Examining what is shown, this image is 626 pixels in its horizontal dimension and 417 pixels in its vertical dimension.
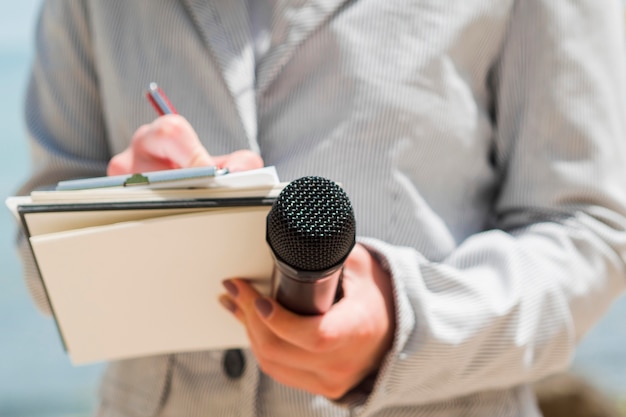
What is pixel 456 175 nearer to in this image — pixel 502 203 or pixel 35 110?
pixel 502 203

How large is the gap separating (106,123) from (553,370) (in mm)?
680

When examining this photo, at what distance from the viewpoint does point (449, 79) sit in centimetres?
82

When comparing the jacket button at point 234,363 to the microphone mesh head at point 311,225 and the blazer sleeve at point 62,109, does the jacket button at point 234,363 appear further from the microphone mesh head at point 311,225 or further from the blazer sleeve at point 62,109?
the microphone mesh head at point 311,225

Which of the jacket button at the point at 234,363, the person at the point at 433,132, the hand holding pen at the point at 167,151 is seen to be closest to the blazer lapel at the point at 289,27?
the person at the point at 433,132

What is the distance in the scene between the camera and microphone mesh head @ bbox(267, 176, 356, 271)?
419 mm

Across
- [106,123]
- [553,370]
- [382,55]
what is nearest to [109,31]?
[106,123]

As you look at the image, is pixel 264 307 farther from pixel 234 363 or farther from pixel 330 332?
pixel 234 363

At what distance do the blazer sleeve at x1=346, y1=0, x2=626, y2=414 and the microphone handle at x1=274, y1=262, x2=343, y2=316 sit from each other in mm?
214

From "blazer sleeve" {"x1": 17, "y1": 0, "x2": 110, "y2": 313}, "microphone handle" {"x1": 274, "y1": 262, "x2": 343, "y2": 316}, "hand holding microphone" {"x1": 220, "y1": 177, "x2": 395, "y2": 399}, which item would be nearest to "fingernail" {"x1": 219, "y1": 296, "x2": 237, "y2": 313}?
"hand holding microphone" {"x1": 220, "y1": 177, "x2": 395, "y2": 399}

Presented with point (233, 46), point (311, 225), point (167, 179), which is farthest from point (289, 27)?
point (311, 225)

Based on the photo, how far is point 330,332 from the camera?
58 centimetres

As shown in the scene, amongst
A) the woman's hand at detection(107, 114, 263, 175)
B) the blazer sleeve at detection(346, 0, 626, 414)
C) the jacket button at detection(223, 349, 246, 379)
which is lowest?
the jacket button at detection(223, 349, 246, 379)

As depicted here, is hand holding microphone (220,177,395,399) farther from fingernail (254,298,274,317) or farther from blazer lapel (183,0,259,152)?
blazer lapel (183,0,259,152)

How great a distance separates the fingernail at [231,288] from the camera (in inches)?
25.3
